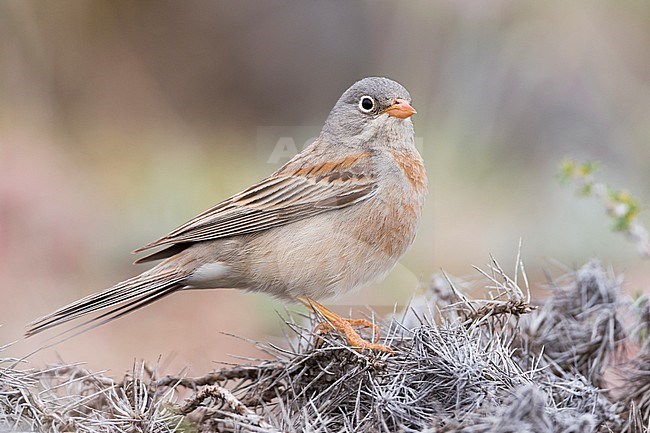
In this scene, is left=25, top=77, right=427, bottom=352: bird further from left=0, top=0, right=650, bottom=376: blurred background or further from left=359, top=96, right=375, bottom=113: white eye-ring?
left=0, top=0, right=650, bottom=376: blurred background

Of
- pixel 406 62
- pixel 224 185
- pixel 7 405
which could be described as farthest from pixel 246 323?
pixel 7 405

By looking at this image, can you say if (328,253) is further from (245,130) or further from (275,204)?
(245,130)

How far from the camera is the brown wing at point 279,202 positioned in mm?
4008

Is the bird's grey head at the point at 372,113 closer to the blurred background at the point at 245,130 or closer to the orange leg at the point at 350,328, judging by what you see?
the orange leg at the point at 350,328

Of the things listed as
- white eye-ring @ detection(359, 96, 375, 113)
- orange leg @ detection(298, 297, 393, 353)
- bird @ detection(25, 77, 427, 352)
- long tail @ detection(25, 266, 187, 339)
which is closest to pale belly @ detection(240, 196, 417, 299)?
bird @ detection(25, 77, 427, 352)

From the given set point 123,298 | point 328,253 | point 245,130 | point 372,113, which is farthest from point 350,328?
point 245,130

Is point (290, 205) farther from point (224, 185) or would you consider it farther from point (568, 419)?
point (224, 185)

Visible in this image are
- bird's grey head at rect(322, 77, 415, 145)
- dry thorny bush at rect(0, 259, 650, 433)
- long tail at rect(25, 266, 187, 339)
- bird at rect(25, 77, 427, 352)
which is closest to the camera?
dry thorny bush at rect(0, 259, 650, 433)

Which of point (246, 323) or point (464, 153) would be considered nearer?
point (246, 323)

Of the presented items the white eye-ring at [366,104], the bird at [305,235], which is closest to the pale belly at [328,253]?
the bird at [305,235]

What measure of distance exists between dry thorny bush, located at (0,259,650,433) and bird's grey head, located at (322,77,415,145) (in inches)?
57.9

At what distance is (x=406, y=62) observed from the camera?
742 cm

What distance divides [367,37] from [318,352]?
6216 mm

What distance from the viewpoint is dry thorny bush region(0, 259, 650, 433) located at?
233 centimetres
